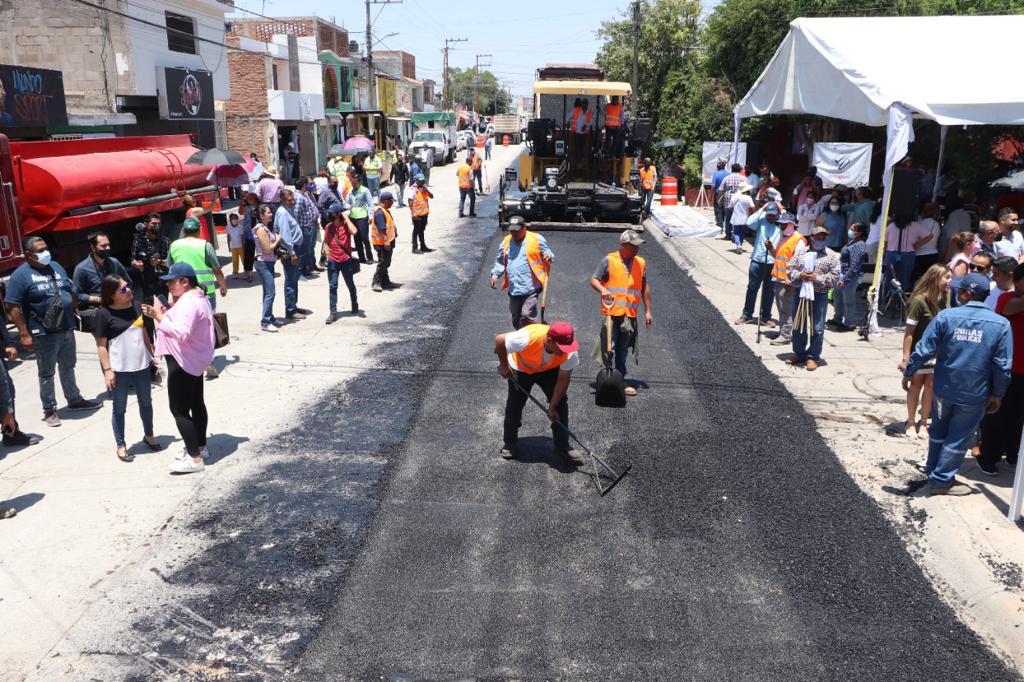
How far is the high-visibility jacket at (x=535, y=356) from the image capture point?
6.43 meters

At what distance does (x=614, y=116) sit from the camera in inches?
816

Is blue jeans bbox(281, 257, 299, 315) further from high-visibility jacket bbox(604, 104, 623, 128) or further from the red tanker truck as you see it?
high-visibility jacket bbox(604, 104, 623, 128)

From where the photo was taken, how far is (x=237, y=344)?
34.5ft

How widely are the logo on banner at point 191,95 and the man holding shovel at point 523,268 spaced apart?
62.3 ft

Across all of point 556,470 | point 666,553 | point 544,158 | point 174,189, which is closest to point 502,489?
point 556,470

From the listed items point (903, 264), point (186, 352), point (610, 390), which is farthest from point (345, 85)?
point (610, 390)

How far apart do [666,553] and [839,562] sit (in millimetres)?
1142

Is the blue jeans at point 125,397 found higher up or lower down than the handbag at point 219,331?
lower down

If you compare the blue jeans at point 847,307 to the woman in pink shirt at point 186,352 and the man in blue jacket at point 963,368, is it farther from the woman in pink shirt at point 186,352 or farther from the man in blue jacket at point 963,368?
the woman in pink shirt at point 186,352

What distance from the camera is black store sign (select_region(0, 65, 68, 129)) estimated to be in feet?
49.1

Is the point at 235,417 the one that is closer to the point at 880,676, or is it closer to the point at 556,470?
the point at 556,470

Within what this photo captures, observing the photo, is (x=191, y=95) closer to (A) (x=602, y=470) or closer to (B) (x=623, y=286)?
(B) (x=623, y=286)

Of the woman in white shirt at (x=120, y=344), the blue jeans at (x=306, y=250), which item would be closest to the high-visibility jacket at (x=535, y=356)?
the woman in white shirt at (x=120, y=344)

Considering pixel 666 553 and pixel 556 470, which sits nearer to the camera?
pixel 666 553
